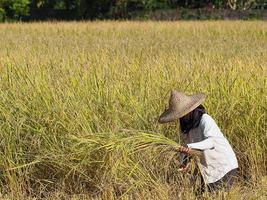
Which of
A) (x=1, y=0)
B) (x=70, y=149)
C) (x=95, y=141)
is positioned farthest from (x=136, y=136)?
(x=1, y=0)

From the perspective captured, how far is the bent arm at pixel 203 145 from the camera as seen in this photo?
3420 mm

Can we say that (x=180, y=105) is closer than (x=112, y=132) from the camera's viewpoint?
Yes

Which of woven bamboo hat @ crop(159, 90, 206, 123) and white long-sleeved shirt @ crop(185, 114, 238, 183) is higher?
woven bamboo hat @ crop(159, 90, 206, 123)

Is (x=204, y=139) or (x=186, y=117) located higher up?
(x=186, y=117)

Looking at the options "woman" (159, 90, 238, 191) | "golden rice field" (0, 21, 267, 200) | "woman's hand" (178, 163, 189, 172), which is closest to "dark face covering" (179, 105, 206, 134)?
"woman" (159, 90, 238, 191)

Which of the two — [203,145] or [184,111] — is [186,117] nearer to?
[184,111]

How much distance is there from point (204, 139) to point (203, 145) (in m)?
0.11

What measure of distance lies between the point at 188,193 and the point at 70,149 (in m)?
0.86

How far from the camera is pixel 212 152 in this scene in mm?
3609

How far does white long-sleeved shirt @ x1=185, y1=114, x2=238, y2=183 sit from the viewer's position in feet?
11.6

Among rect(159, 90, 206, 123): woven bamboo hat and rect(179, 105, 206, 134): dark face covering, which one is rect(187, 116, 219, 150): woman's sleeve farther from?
rect(159, 90, 206, 123): woven bamboo hat

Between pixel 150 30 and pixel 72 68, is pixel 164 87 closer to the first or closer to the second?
pixel 72 68

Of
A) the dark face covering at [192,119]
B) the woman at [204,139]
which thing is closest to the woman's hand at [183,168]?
the woman at [204,139]

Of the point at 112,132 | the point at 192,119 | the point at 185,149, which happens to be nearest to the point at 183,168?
the point at 185,149
